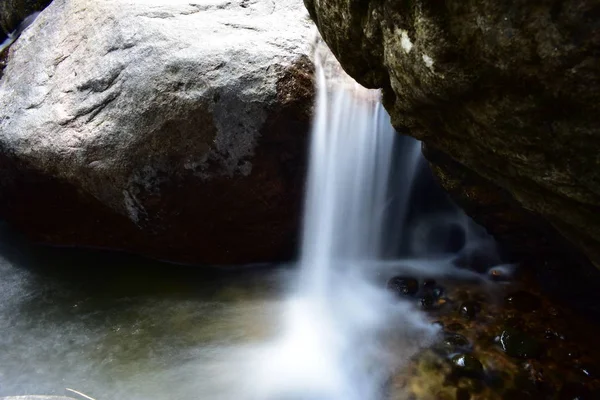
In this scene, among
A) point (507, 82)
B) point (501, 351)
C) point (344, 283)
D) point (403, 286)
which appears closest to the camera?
point (507, 82)

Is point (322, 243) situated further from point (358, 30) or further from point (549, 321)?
point (358, 30)

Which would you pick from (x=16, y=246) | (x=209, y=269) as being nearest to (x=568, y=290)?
(x=209, y=269)

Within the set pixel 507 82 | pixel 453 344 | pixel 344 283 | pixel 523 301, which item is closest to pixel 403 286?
pixel 344 283

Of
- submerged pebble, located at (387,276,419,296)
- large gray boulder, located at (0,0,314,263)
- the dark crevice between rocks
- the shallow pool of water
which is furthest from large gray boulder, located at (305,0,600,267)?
the shallow pool of water

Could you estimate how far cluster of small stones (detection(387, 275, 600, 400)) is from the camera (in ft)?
11.5

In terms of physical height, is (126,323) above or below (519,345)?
below

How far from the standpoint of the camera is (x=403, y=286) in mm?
4742

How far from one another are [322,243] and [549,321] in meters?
2.37

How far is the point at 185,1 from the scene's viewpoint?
5367mm

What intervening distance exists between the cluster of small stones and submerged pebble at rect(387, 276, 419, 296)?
125 mm

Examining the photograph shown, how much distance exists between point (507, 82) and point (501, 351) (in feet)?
8.83

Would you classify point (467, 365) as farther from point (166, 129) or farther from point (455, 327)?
point (166, 129)

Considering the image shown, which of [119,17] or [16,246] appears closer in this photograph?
[119,17]

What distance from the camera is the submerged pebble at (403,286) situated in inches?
185
